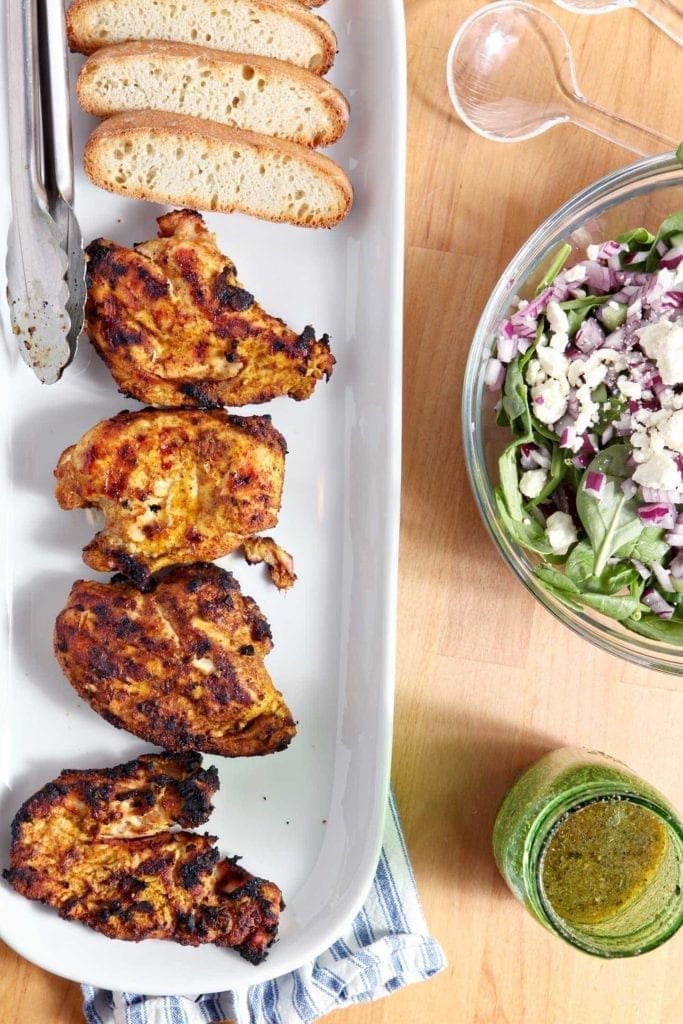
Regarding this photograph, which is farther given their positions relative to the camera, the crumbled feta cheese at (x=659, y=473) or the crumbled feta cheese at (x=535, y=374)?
the crumbled feta cheese at (x=535, y=374)

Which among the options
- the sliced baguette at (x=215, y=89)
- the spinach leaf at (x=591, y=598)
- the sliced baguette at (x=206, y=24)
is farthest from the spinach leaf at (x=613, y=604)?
the sliced baguette at (x=206, y=24)

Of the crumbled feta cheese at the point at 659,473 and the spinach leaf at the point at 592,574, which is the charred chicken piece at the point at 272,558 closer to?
the spinach leaf at the point at 592,574

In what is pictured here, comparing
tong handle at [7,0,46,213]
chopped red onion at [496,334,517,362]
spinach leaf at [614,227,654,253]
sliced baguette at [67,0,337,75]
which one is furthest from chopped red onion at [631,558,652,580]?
tong handle at [7,0,46,213]

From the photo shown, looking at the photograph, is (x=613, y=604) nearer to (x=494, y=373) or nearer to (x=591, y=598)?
(x=591, y=598)

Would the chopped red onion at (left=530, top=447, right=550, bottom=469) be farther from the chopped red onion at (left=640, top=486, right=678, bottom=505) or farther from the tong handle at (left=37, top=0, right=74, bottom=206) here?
the tong handle at (left=37, top=0, right=74, bottom=206)

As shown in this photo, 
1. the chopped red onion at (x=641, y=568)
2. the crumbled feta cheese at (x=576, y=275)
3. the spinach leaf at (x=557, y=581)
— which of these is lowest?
the spinach leaf at (x=557, y=581)

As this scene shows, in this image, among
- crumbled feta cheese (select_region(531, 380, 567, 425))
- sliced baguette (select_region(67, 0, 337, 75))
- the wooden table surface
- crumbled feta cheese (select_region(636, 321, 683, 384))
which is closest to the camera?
crumbled feta cheese (select_region(636, 321, 683, 384))
